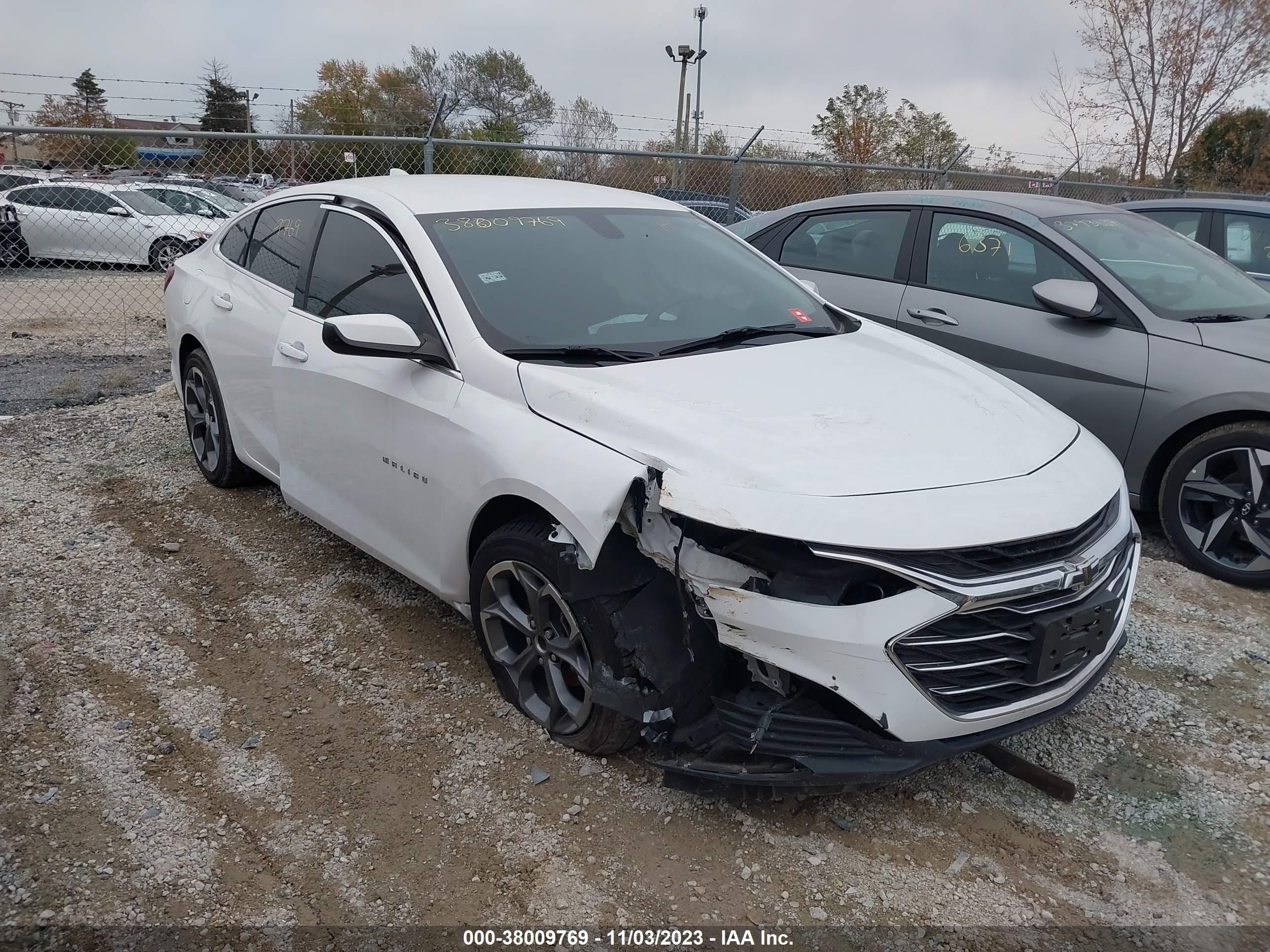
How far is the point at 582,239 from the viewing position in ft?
11.9

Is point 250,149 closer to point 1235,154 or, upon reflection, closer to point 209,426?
point 209,426

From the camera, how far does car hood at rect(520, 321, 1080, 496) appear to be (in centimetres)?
248

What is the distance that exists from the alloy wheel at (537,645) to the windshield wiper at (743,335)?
2.94 ft

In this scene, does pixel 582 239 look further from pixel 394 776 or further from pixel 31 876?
pixel 31 876

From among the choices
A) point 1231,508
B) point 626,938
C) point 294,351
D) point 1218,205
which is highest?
point 1218,205

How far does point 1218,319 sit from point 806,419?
A: 307 cm

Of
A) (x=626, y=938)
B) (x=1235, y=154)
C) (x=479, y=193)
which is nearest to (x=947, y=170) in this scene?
(x=479, y=193)

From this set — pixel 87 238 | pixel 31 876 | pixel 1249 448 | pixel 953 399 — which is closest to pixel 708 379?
pixel 953 399

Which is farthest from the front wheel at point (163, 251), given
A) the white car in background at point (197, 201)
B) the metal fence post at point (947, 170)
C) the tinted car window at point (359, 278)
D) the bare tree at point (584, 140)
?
the tinted car window at point (359, 278)

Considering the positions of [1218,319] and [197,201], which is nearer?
[1218,319]

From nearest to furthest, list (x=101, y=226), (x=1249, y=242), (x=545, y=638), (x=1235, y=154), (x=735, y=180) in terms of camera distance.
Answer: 1. (x=545, y=638)
2. (x=1249, y=242)
3. (x=735, y=180)
4. (x=101, y=226)
5. (x=1235, y=154)

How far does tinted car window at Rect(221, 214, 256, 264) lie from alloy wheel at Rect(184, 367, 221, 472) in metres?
0.65

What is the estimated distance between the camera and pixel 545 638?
2.92 metres

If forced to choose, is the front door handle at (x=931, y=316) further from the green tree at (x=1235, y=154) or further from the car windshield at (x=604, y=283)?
the green tree at (x=1235, y=154)
